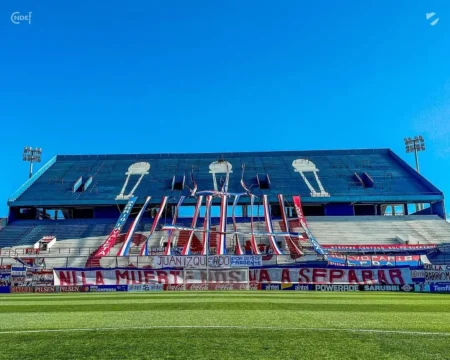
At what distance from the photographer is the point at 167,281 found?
24.9 meters

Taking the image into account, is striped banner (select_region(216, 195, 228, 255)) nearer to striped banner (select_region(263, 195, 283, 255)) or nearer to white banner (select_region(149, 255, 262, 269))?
striped banner (select_region(263, 195, 283, 255))

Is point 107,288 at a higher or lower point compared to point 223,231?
lower

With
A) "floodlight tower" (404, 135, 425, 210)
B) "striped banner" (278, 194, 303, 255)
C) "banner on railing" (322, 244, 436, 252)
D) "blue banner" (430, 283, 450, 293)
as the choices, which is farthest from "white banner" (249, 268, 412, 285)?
"floodlight tower" (404, 135, 425, 210)

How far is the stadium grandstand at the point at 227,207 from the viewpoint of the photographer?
38188 millimetres

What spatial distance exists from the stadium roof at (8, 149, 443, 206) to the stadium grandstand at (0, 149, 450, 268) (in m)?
0.13

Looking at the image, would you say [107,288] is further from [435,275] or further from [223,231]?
[435,275]

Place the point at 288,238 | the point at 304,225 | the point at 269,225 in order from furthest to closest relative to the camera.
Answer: the point at 304,225 < the point at 269,225 < the point at 288,238

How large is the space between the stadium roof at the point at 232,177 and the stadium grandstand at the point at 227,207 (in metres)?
0.13

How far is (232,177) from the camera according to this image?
2047 inches

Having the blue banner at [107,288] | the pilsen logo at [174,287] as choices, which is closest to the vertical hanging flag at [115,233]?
the blue banner at [107,288]

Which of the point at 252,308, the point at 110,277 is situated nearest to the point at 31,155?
the point at 110,277

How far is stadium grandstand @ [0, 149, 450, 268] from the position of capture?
38.2 m

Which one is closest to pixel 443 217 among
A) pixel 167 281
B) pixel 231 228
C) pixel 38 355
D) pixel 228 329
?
pixel 231 228

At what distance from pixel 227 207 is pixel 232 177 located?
223 inches
